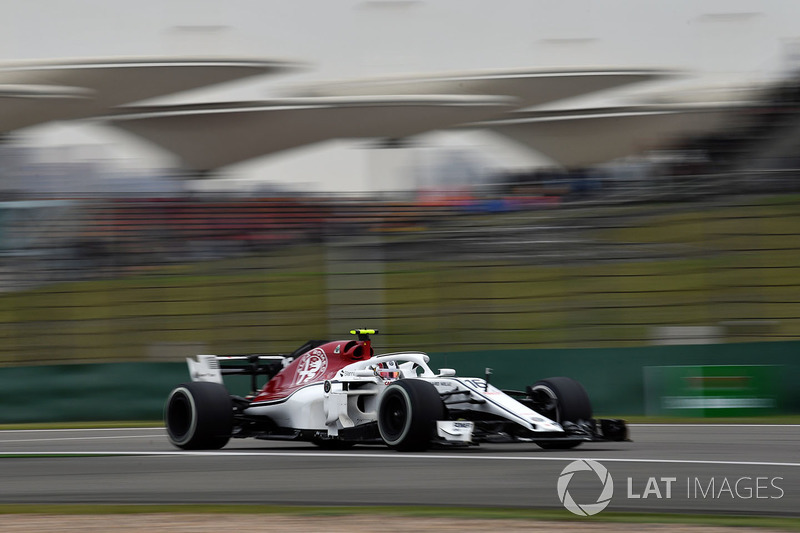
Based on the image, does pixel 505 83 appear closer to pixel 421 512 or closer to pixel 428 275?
pixel 428 275

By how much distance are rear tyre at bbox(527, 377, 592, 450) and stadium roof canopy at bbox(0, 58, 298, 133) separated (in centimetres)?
1887

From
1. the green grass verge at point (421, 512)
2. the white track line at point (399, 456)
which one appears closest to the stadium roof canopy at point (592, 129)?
the white track line at point (399, 456)

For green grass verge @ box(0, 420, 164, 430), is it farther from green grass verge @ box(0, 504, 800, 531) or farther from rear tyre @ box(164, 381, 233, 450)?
green grass verge @ box(0, 504, 800, 531)

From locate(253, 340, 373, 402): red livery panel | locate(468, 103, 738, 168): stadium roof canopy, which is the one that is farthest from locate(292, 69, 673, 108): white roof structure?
locate(253, 340, 373, 402): red livery panel

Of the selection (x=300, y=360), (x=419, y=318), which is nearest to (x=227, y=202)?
(x=419, y=318)

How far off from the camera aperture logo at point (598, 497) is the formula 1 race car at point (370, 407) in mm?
1112

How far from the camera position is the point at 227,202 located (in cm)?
2167

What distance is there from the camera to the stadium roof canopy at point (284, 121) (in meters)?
29.1

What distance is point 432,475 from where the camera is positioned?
7.69m

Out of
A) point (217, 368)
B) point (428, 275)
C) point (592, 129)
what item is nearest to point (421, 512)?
point (217, 368)

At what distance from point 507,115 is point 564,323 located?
1898 cm

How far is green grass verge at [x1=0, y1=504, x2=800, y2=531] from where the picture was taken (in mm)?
5672

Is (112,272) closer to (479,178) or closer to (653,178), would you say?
(479,178)

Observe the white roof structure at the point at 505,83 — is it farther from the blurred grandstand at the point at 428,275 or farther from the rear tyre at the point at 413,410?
the rear tyre at the point at 413,410
